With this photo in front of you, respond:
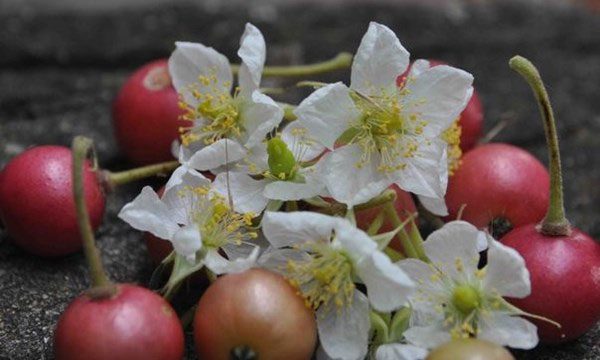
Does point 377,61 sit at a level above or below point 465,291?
above

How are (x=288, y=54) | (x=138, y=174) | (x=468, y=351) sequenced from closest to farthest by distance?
(x=468, y=351) → (x=138, y=174) → (x=288, y=54)

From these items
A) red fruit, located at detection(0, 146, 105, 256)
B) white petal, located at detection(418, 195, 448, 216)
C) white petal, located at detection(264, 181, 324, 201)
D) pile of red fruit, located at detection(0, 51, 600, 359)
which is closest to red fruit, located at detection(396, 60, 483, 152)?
pile of red fruit, located at detection(0, 51, 600, 359)

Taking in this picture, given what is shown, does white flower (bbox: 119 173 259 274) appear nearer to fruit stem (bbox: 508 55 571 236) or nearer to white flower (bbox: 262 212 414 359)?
white flower (bbox: 262 212 414 359)

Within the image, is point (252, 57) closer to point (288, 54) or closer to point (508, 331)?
point (508, 331)

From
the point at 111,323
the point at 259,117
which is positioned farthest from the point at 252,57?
the point at 111,323

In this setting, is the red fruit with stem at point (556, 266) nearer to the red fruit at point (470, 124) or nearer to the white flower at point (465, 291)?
the white flower at point (465, 291)

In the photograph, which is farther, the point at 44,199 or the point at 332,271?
the point at 44,199

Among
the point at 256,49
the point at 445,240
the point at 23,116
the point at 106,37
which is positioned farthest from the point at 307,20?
the point at 445,240

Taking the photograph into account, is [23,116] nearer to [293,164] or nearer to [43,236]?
[43,236]
